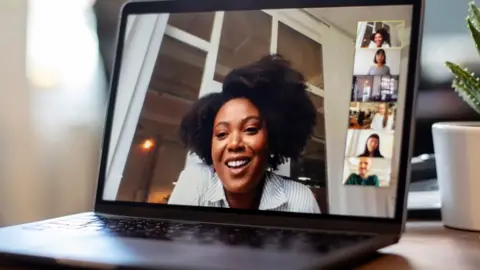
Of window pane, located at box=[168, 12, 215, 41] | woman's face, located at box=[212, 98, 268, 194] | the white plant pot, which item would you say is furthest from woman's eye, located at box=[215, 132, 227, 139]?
the white plant pot

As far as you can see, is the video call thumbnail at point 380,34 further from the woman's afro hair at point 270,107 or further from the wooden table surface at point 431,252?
the wooden table surface at point 431,252

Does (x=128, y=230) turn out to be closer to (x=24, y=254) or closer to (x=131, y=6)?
(x=24, y=254)

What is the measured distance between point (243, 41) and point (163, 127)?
121mm

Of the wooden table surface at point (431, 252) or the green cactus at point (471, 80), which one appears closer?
the wooden table surface at point (431, 252)

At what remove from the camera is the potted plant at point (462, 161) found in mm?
669

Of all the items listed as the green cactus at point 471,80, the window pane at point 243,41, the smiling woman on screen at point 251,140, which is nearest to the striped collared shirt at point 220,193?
the smiling woman on screen at point 251,140

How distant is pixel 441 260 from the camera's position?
1.78 ft

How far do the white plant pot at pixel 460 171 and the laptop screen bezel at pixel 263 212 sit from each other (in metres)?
0.10

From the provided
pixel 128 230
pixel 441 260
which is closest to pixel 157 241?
pixel 128 230

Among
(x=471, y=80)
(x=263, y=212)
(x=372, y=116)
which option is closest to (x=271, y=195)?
(x=263, y=212)

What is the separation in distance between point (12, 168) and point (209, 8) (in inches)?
15.8

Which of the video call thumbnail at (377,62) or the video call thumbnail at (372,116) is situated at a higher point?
the video call thumbnail at (377,62)

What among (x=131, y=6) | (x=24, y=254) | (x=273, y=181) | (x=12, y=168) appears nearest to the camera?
(x=24, y=254)

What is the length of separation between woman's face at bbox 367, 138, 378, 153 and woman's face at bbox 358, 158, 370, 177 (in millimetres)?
10
